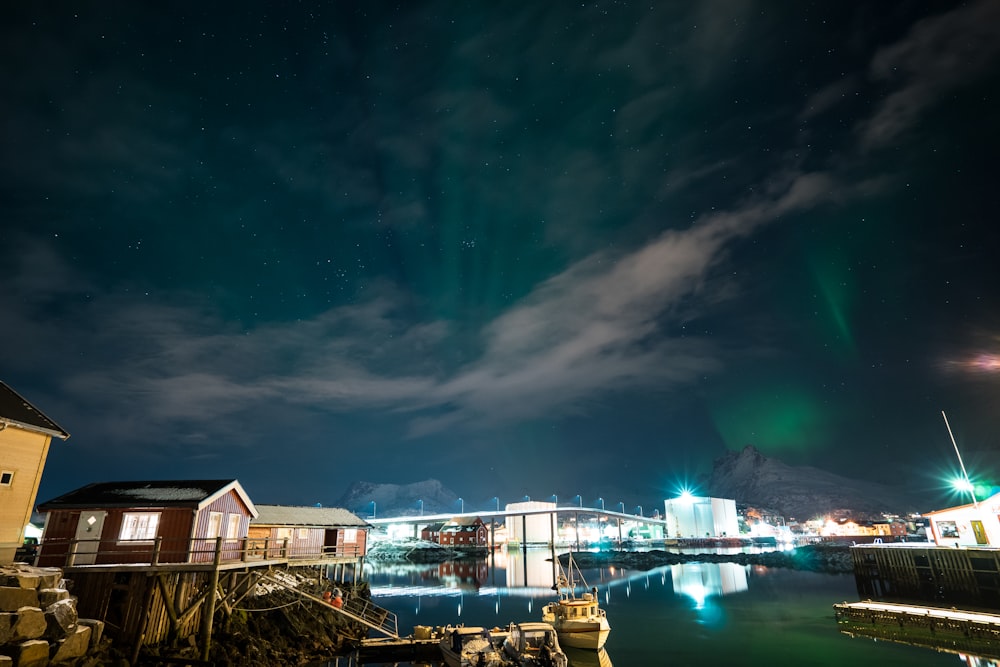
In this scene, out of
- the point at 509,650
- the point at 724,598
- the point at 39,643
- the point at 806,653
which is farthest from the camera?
the point at 724,598

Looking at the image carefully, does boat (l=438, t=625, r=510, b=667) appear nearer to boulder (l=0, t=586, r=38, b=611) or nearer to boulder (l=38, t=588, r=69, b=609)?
boulder (l=38, t=588, r=69, b=609)

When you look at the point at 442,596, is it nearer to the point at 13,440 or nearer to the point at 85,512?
the point at 85,512

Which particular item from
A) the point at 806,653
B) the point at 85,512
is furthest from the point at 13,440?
the point at 806,653

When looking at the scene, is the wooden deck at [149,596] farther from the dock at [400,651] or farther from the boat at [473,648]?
the boat at [473,648]

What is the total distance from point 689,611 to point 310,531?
144 ft

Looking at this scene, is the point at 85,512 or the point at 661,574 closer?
the point at 85,512

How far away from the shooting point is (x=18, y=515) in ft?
82.7

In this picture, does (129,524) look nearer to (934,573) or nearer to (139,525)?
(139,525)

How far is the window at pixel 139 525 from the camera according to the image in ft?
96.7

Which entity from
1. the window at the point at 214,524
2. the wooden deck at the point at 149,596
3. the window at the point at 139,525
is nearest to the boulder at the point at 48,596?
the wooden deck at the point at 149,596

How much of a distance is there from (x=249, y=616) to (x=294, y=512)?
60.2 feet

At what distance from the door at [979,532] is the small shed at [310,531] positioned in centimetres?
6325

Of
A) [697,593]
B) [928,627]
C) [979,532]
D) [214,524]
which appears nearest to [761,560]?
[697,593]

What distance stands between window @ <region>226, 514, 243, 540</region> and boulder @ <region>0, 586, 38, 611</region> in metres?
15.0
